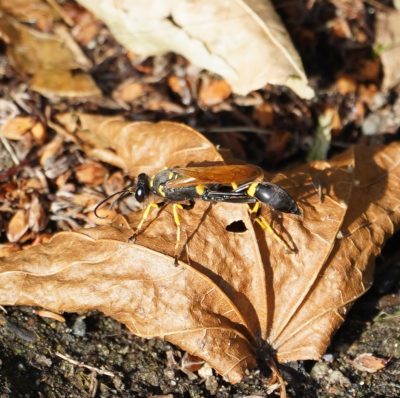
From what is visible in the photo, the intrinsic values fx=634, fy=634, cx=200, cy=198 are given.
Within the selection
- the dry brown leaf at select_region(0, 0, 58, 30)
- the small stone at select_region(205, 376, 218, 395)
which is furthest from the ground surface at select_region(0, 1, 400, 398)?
the dry brown leaf at select_region(0, 0, 58, 30)

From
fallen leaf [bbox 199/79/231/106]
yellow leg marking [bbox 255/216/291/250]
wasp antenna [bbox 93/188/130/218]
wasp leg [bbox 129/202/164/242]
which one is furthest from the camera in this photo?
fallen leaf [bbox 199/79/231/106]

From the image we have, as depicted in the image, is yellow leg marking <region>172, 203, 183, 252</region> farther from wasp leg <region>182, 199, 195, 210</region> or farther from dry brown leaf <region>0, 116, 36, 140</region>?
dry brown leaf <region>0, 116, 36, 140</region>

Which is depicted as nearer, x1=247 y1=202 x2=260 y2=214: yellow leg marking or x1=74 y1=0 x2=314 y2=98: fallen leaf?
x1=247 y1=202 x2=260 y2=214: yellow leg marking

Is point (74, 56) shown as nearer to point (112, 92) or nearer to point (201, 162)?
point (112, 92)

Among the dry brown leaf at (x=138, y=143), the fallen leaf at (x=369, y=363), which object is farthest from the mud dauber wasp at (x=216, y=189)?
the fallen leaf at (x=369, y=363)

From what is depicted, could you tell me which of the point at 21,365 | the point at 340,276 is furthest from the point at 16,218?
the point at 340,276
